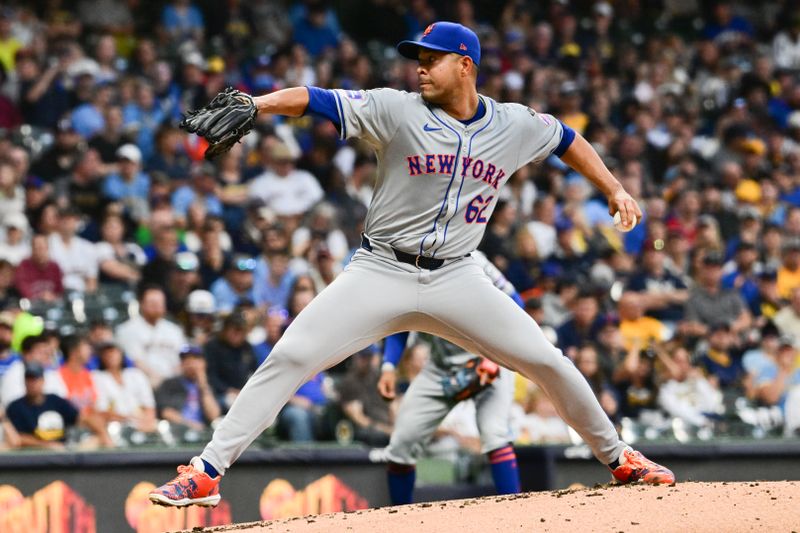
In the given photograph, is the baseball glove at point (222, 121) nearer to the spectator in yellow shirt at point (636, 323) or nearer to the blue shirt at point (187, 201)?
the blue shirt at point (187, 201)

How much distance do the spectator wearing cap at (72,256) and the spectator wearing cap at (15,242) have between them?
0.74 feet

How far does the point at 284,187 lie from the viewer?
12109 millimetres

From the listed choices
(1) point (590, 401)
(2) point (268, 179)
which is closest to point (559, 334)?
(2) point (268, 179)

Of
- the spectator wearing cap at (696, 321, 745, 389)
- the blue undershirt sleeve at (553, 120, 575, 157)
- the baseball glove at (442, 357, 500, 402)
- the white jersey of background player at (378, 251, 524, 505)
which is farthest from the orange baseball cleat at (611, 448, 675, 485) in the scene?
the spectator wearing cap at (696, 321, 745, 389)

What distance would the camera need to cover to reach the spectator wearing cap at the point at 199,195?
11.5 metres

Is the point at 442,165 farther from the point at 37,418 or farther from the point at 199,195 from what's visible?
the point at 199,195

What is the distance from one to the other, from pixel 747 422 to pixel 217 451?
6110 mm

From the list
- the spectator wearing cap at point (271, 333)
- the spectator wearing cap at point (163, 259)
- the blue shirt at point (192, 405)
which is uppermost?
the spectator wearing cap at point (163, 259)

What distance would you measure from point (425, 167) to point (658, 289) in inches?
274

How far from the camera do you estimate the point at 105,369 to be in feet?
30.3

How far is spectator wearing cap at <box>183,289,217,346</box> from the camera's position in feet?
33.1

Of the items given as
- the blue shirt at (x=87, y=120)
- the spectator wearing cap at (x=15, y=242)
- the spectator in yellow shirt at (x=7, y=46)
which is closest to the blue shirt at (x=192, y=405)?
the spectator wearing cap at (x=15, y=242)

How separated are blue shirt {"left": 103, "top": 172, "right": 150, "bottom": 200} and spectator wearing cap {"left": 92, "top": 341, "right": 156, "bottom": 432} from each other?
7.61 ft

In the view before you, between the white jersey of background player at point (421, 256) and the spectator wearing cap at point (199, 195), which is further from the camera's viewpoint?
the spectator wearing cap at point (199, 195)
